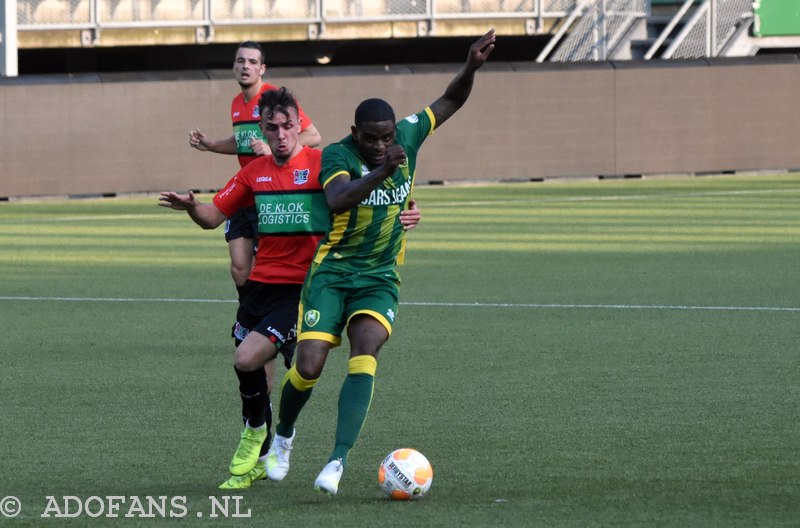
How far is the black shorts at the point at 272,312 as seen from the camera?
735cm

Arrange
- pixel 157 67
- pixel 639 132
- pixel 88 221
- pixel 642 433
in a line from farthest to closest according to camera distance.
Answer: pixel 157 67 < pixel 639 132 < pixel 88 221 < pixel 642 433

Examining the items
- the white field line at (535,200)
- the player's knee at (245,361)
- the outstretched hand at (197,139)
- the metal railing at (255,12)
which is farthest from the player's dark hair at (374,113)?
the metal railing at (255,12)

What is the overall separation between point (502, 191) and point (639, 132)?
333 cm

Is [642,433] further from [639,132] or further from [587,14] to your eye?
[587,14]

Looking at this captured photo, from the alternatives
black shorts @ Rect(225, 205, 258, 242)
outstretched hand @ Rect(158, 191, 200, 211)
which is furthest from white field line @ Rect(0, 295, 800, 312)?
outstretched hand @ Rect(158, 191, 200, 211)

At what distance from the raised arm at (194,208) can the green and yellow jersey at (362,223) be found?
2.29 feet

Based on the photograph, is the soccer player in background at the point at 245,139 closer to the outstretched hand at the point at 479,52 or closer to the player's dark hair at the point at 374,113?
the outstretched hand at the point at 479,52

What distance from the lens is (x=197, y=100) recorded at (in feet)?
82.4

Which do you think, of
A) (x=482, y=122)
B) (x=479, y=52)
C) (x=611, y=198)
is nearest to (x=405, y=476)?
(x=479, y=52)

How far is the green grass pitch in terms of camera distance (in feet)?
22.1

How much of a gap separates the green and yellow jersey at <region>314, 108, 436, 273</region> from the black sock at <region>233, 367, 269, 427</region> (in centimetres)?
61

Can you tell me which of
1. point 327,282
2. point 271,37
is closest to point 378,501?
point 327,282

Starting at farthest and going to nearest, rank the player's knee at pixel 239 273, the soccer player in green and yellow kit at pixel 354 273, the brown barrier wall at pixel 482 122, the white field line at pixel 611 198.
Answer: the brown barrier wall at pixel 482 122
the white field line at pixel 611 198
the player's knee at pixel 239 273
the soccer player in green and yellow kit at pixel 354 273

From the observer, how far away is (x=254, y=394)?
7.30m
